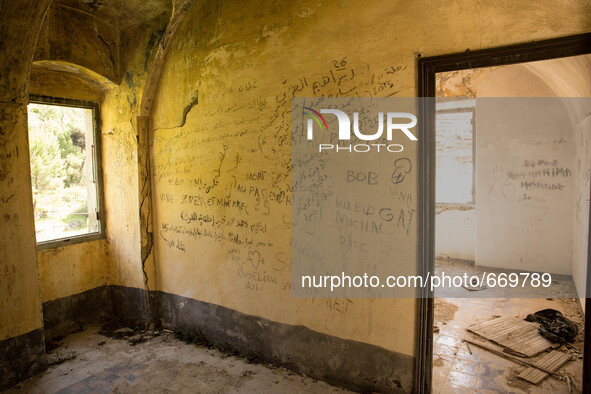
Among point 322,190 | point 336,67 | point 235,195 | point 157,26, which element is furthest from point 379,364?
point 157,26

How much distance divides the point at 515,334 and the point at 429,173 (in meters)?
2.65

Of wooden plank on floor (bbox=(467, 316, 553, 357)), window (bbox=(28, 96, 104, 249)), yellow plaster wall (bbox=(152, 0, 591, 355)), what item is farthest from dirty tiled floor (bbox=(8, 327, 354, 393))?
wooden plank on floor (bbox=(467, 316, 553, 357))

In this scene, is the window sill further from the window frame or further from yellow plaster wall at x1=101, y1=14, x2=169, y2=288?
the window frame

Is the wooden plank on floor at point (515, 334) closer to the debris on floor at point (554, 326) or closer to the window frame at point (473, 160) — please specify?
the debris on floor at point (554, 326)

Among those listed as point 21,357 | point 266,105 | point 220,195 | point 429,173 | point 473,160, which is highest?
point 266,105

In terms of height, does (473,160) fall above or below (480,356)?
above

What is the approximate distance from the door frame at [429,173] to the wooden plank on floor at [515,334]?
146 centimetres

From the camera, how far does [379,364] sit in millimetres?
3119

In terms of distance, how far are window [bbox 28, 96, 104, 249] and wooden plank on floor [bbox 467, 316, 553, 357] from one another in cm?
494

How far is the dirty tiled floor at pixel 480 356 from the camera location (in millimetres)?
3316

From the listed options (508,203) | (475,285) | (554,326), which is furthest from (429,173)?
(508,203)

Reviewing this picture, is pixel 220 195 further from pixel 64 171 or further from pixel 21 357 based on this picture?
pixel 21 357

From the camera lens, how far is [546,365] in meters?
3.59

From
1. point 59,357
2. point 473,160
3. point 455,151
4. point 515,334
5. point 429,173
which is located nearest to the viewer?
point 429,173
